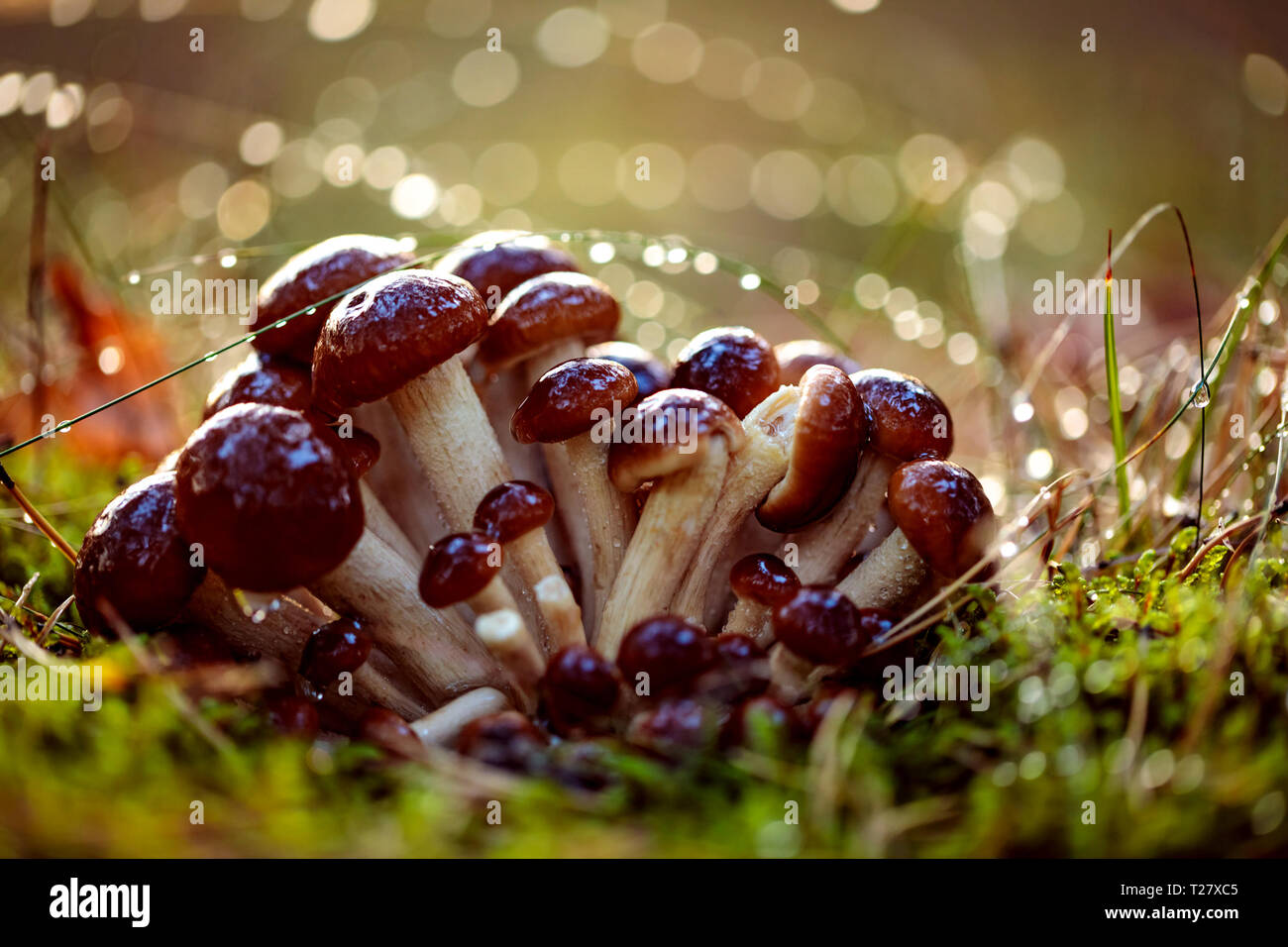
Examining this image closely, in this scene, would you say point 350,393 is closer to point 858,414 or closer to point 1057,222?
point 858,414

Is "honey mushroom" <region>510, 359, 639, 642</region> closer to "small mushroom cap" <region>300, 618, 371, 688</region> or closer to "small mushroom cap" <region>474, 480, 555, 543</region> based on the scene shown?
"small mushroom cap" <region>474, 480, 555, 543</region>

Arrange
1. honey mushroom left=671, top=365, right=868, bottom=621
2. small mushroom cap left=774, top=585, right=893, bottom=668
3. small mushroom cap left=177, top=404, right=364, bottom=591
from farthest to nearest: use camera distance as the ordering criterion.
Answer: honey mushroom left=671, top=365, right=868, bottom=621 < small mushroom cap left=774, top=585, right=893, bottom=668 < small mushroom cap left=177, top=404, right=364, bottom=591

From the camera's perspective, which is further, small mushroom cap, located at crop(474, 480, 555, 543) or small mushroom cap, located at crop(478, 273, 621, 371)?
small mushroom cap, located at crop(478, 273, 621, 371)

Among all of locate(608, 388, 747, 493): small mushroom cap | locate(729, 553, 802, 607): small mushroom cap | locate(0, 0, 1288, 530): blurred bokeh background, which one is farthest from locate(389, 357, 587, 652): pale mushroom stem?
locate(0, 0, 1288, 530): blurred bokeh background

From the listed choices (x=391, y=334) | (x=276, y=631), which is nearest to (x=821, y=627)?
(x=391, y=334)

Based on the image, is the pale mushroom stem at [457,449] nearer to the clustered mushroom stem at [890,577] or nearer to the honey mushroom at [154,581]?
the honey mushroom at [154,581]

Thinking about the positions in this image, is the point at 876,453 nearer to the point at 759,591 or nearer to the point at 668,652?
the point at 759,591
